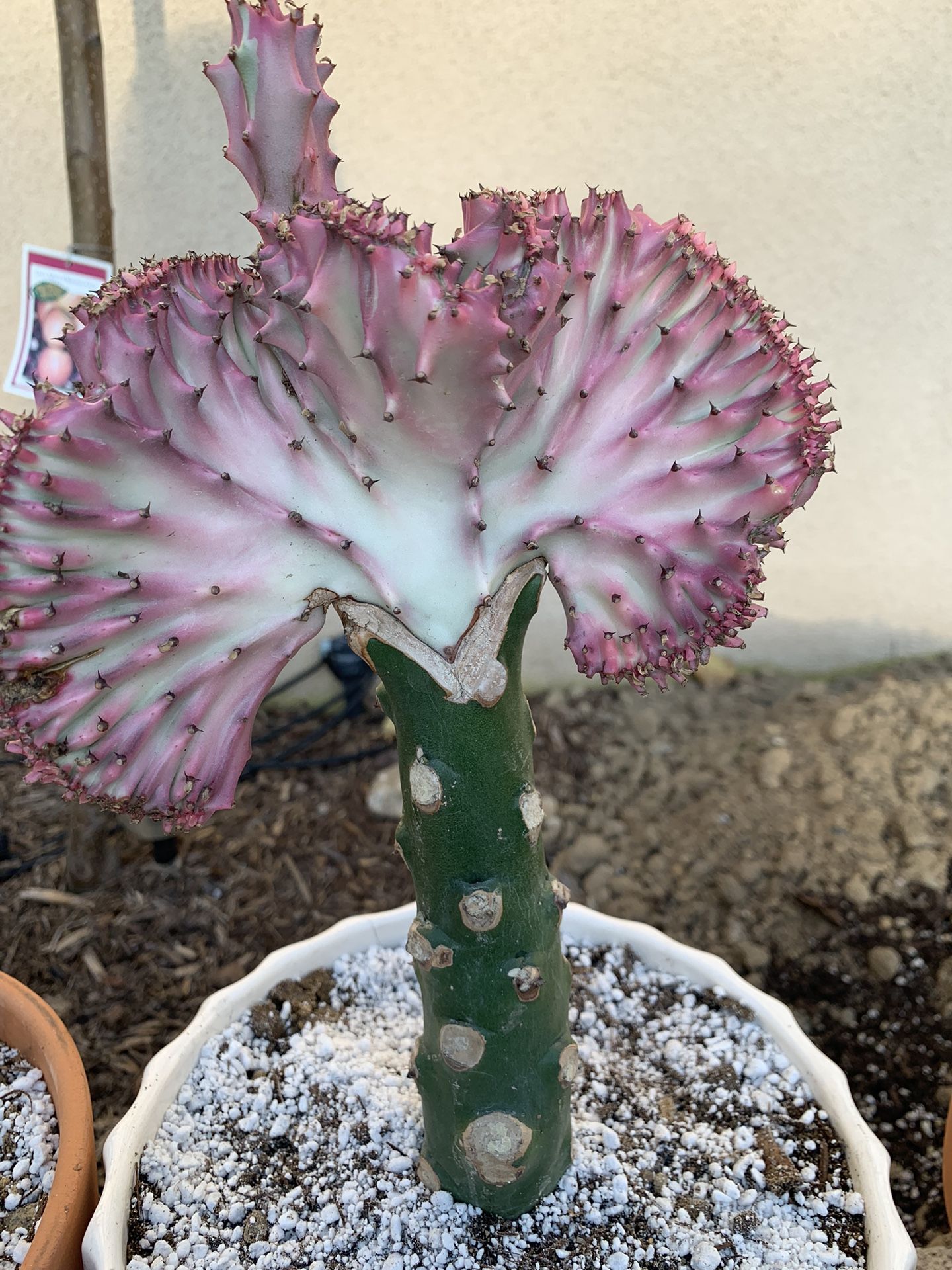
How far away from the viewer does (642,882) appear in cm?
160

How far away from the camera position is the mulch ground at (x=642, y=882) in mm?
1305

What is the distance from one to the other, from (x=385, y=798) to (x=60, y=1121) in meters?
0.97

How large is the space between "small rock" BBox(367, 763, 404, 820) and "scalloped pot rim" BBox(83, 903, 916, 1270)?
23.6 inches

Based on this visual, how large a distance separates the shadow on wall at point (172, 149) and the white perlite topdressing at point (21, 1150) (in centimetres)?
133

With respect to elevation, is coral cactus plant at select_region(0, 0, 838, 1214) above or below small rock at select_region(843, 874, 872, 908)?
below

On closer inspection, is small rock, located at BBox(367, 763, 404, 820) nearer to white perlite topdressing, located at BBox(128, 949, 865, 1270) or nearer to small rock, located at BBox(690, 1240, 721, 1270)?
white perlite topdressing, located at BBox(128, 949, 865, 1270)

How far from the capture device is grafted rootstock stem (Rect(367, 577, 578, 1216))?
65 centimetres

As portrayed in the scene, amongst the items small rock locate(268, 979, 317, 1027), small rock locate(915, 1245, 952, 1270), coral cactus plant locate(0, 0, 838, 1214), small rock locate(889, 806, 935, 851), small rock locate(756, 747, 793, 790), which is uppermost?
small rock locate(756, 747, 793, 790)

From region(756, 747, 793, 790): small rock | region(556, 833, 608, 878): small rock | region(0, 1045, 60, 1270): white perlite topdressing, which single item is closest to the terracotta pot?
region(0, 1045, 60, 1270): white perlite topdressing

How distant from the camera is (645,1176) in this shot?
85 centimetres

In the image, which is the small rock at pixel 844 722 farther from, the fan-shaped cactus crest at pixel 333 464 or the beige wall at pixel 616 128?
the fan-shaped cactus crest at pixel 333 464

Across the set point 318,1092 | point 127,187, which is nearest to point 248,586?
point 318,1092

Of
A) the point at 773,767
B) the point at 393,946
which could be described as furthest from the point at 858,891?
the point at 393,946

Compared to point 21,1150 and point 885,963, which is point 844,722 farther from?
point 21,1150
